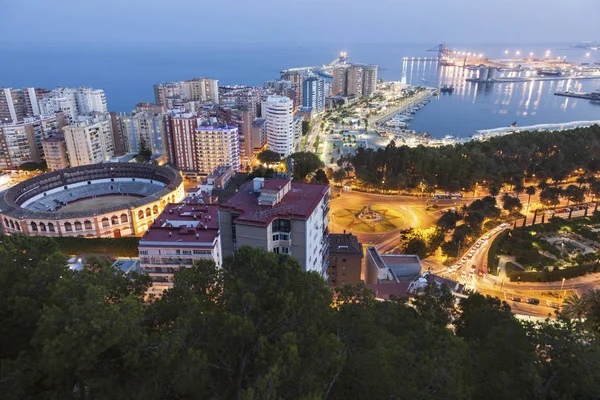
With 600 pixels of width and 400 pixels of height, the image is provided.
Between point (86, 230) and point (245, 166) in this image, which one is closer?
point (86, 230)

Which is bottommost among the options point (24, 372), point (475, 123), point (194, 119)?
point (475, 123)

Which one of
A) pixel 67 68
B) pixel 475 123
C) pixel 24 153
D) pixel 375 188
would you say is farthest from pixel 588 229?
pixel 67 68

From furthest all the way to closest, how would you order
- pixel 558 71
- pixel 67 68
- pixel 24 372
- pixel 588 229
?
pixel 67 68
pixel 558 71
pixel 588 229
pixel 24 372

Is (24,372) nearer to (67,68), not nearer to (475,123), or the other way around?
(475,123)

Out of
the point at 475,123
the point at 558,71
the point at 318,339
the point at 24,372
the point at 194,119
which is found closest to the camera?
the point at 24,372

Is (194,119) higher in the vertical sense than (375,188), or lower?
higher

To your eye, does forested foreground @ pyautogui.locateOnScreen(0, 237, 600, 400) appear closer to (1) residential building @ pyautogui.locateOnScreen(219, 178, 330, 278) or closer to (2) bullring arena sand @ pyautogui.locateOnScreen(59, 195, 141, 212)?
(1) residential building @ pyautogui.locateOnScreen(219, 178, 330, 278)

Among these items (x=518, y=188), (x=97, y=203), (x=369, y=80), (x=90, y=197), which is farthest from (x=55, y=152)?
(x=369, y=80)
